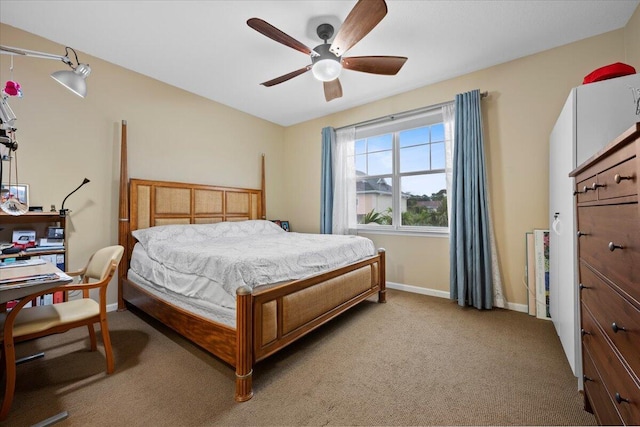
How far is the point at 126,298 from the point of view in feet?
9.54

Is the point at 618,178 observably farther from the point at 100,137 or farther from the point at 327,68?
the point at 100,137

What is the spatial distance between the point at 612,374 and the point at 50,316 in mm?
2843

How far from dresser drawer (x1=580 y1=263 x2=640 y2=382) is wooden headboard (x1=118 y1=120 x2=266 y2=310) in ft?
12.6

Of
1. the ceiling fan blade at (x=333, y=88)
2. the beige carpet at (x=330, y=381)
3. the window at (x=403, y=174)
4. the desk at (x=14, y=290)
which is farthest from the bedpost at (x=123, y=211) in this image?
the window at (x=403, y=174)

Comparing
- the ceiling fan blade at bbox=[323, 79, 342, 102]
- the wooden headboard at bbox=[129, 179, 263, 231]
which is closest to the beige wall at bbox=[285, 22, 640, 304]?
the ceiling fan blade at bbox=[323, 79, 342, 102]

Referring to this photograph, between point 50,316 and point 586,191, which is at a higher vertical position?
point 586,191

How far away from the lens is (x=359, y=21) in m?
1.87

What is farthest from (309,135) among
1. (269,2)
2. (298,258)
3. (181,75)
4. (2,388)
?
(2,388)

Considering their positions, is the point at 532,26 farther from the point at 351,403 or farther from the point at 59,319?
the point at 59,319

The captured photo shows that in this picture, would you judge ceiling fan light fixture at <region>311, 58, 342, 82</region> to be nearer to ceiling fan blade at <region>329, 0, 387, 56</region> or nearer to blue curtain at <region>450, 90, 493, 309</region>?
ceiling fan blade at <region>329, 0, 387, 56</region>

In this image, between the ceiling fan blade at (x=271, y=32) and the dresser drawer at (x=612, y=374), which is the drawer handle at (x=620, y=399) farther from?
the ceiling fan blade at (x=271, y=32)

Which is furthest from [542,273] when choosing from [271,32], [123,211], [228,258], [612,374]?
[123,211]

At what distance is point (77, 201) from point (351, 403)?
3.23 m

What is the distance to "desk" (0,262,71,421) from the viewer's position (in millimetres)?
1265
